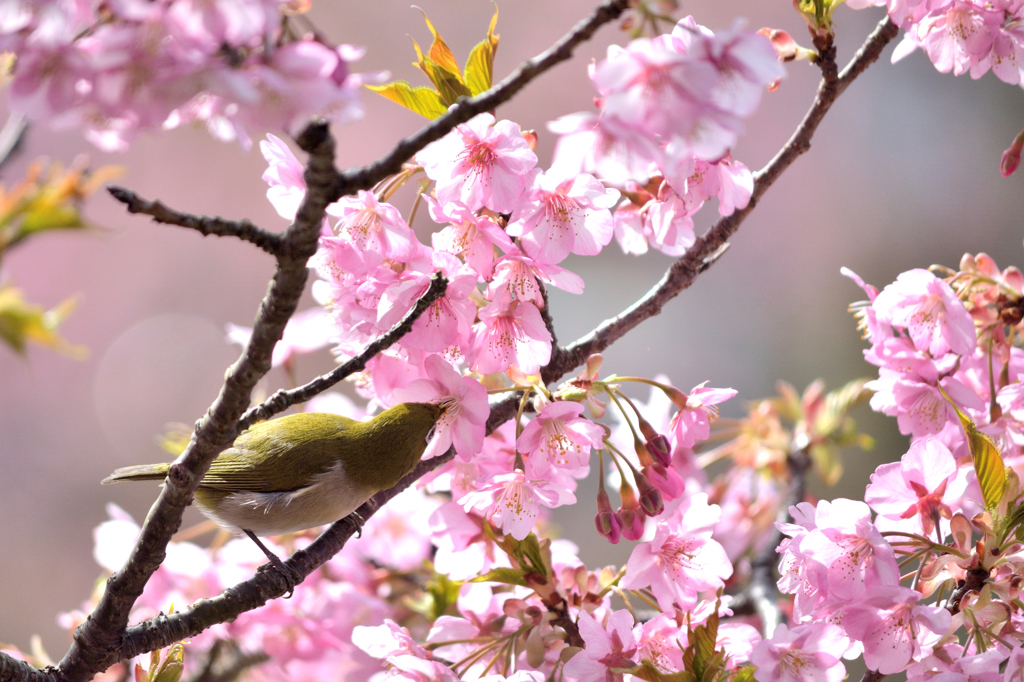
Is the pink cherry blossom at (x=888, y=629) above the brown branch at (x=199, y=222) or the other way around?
the other way around

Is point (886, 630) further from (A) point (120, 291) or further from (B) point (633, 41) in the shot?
Result: (A) point (120, 291)

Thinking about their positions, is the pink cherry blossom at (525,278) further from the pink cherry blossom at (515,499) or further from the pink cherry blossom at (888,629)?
the pink cherry blossom at (888,629)

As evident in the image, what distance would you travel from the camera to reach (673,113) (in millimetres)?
334

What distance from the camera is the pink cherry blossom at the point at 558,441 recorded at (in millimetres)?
558

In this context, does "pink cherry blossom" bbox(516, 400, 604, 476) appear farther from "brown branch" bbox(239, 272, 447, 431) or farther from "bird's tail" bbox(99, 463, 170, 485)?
"bird's tail" bbox(99, 463, 170, 485)

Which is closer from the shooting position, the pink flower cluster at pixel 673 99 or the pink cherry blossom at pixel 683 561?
the pink flower cluster at pixel 673 99

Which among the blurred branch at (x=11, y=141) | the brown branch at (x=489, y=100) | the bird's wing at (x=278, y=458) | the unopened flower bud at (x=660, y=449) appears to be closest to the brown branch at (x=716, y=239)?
the unopened flower bud at (x=660, y=449)

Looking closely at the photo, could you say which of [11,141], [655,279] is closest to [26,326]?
[11,141]

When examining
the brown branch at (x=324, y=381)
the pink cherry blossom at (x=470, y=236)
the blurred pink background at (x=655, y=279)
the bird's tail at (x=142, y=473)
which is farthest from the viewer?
the blurred pink background at (x=655, y=279)

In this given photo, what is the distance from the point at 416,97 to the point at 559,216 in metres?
0.15

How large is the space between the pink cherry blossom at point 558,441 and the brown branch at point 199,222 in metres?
0.25

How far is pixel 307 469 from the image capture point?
0.64 metres

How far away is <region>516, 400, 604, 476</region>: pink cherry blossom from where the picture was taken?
1.83ft

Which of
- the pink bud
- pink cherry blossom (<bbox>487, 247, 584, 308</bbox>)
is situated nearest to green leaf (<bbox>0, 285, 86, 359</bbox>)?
pink cherry blossom (<bbox>487, 247, 584, 308</bbox>)
